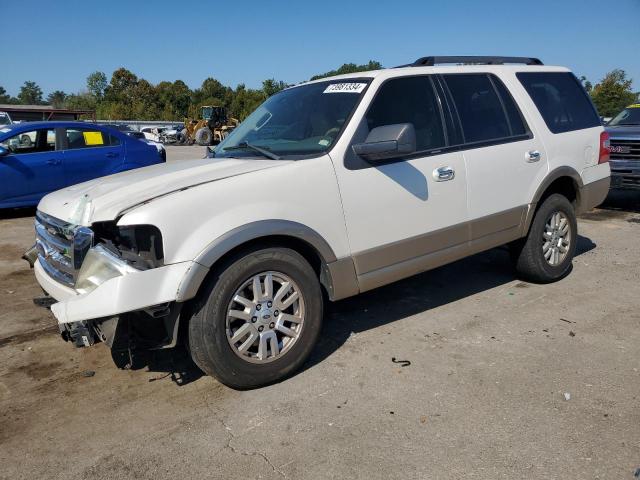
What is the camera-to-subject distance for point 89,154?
9414mm

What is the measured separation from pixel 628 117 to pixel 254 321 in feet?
32.0

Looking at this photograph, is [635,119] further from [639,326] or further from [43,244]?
[43,244]

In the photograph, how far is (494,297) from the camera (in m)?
5.01

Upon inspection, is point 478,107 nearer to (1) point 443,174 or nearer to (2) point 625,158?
(1) point 443,174

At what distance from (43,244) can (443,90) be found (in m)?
3.22

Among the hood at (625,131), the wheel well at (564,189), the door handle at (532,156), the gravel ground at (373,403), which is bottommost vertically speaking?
the gravel ground at (373,403)

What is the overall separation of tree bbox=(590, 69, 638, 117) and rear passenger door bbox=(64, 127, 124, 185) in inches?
1472

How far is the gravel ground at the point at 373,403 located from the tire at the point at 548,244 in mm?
387

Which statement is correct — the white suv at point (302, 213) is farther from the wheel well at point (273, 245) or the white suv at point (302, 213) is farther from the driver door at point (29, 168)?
the driver door at point (29, 168)

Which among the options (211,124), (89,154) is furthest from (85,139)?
(211,124)

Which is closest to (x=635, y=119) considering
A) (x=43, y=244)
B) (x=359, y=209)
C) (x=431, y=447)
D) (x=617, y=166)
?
(x=617, y=166)

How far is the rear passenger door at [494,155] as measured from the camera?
438 cm

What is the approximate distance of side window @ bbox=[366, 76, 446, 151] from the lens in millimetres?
3957

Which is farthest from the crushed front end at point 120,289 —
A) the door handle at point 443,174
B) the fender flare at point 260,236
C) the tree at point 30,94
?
the tree at point 30,94
